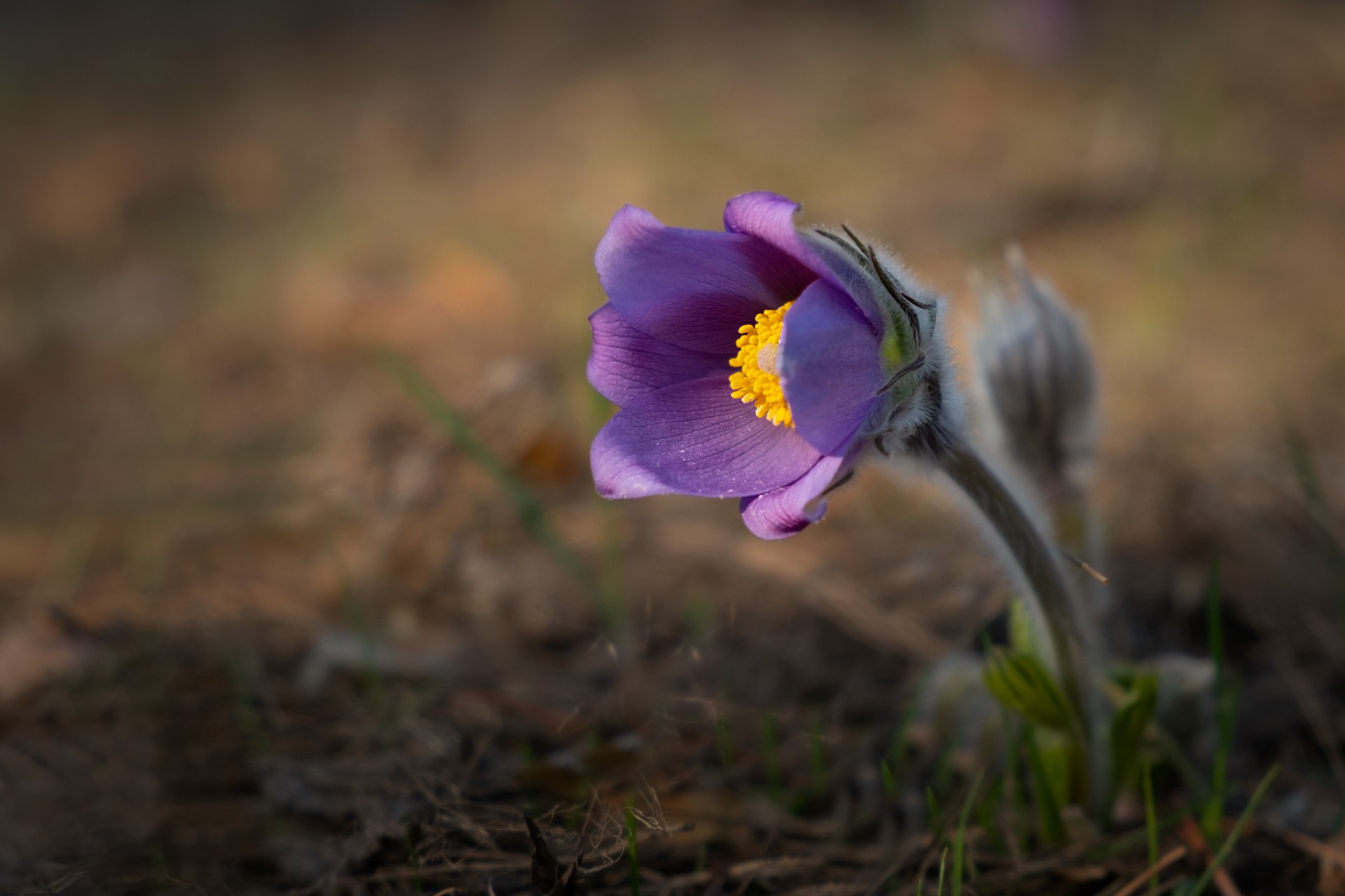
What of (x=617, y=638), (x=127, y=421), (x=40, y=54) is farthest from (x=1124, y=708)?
(x=40, y=54)

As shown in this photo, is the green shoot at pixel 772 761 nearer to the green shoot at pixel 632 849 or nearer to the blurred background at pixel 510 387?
the blurred background at pixel 510 387

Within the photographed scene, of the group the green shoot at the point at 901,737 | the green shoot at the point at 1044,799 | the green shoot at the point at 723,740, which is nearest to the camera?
the green shoot at the point at 1044,799

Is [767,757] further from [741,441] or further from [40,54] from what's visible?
[40,54]

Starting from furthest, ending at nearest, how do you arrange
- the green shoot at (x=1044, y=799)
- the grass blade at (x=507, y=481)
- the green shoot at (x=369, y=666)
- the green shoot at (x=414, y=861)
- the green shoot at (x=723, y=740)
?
the grass blade at (x=507, y=481) → the green shoot at (x=369, y=666) → the green shoot at (x=723, y=740) → the green shoot at (x=1044, y=799) → the green shoot at (x=414, y=861)

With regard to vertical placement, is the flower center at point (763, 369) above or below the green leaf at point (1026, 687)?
above

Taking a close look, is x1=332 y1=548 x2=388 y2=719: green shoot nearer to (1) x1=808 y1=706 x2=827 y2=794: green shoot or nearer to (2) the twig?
(1) x1=808 y1=706 x2=827 y2=794: green shoot

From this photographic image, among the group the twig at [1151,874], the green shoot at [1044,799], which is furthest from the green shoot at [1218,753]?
the green shoot at [1044,799]

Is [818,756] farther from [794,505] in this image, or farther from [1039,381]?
[1039,381]
